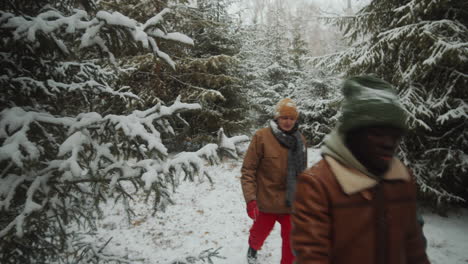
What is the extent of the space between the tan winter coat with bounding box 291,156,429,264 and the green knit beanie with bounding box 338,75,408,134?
26cm

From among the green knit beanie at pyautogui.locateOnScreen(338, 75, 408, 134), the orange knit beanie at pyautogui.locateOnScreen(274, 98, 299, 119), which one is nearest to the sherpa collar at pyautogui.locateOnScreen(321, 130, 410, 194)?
the green knit beanie at pyautogui.locateOnScreen(338, 75, 408, 134)

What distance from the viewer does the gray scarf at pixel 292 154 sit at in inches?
132

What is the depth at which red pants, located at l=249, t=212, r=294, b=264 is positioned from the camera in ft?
10.8

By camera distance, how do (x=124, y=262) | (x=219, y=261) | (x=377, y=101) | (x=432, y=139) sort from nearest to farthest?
(x=377, y=101)
(x=124, y=262)
(x=219, y=261)
(x=432, y=139)

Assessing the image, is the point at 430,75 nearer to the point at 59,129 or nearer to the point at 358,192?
the point at 358,192

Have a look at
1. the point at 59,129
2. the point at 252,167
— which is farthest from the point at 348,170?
the point at 59,129

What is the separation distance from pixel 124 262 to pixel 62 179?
1521mm

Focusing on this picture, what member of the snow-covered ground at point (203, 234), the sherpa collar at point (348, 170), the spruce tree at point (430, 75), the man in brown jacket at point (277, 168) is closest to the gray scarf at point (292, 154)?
the man in brown jacket at point (277, 168)

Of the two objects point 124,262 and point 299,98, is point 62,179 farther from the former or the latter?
point 299,98

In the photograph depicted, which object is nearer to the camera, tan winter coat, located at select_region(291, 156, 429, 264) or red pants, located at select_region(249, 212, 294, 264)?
tan winter coat, located at select_region(291, 156, 429, 264)

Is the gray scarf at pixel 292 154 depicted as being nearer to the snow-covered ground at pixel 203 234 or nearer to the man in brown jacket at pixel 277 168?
the man in brown jacket at pixel 277 168

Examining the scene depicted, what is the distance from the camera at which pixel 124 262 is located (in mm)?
2979

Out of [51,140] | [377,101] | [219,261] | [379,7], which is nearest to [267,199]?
[219,261]

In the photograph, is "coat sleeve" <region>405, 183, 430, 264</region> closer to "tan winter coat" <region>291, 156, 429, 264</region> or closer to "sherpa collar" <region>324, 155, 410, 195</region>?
"tan winter coat" <region>291, 156, 429, 264</region>
